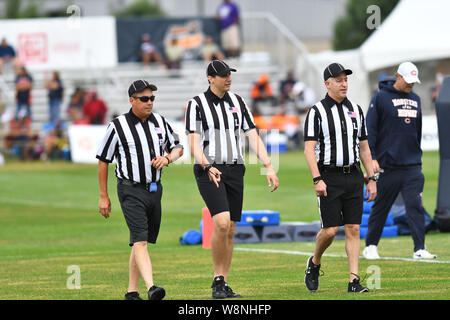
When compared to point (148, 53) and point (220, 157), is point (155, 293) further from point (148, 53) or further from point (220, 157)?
point (148, 53)

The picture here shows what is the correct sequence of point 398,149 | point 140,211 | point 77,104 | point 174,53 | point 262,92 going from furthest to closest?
point 174,53 < point 262,92 < point 77,104 < point 398,149 < point 140,211

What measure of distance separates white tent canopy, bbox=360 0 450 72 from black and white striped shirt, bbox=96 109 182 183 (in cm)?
2131

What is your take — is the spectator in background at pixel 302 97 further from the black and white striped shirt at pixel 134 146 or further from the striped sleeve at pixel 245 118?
the black and white striped shirt at pixel 134 146

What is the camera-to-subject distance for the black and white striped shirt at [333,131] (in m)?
9.31

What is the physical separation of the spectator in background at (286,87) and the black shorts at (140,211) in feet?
84.7

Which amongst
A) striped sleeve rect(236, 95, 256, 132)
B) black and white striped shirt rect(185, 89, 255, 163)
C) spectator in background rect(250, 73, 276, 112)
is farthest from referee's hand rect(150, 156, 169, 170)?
spectator in background rect(250, 73, 276, 112)

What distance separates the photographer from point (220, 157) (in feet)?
30.2

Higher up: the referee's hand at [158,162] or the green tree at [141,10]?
the green tree at [141,10]

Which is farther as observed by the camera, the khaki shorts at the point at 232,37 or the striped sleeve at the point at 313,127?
the khaki shorts at the point at 232,37

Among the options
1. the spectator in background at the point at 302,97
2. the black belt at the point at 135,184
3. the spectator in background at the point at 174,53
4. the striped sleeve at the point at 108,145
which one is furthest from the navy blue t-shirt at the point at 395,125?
the spectator in background at the point at 174,53

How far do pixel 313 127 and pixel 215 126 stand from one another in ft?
2.89

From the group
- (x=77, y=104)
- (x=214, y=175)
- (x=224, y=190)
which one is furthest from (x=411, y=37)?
(x=214, y=175)

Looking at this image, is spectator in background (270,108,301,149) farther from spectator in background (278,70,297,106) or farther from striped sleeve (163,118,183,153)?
striped sleeve (163,118,183,153)
